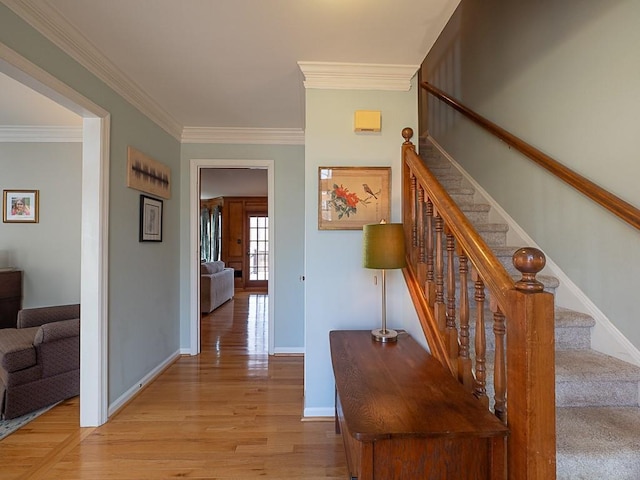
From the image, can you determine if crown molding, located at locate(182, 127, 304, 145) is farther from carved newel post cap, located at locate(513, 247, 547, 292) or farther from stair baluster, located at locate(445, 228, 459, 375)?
carved newel post cap, located at locate(513, 247, 547, 292)

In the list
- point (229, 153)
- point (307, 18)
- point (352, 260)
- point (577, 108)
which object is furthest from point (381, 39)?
point (229, 153)

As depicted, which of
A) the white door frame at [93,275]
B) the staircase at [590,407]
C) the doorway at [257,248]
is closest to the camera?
the staircase at [590,407]

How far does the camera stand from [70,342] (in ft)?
8.23

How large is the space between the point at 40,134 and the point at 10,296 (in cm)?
172

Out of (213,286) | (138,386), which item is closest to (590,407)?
(138,386)

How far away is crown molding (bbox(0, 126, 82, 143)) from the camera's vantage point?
3.40m

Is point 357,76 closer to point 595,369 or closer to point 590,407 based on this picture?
point 595,369

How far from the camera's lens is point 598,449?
1207mm

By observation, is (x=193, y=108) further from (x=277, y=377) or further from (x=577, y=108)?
(x=577, y=108)

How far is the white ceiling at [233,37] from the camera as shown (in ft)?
5.51

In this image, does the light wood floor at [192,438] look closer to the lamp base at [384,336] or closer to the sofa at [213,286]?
the lamp base at [384,336]

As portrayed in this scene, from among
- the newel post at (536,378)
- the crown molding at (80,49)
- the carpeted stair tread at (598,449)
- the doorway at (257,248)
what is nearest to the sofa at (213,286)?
the doorway at (257,248)

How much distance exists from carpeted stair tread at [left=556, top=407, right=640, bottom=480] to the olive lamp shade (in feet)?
3.19

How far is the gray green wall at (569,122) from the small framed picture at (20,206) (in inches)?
179
